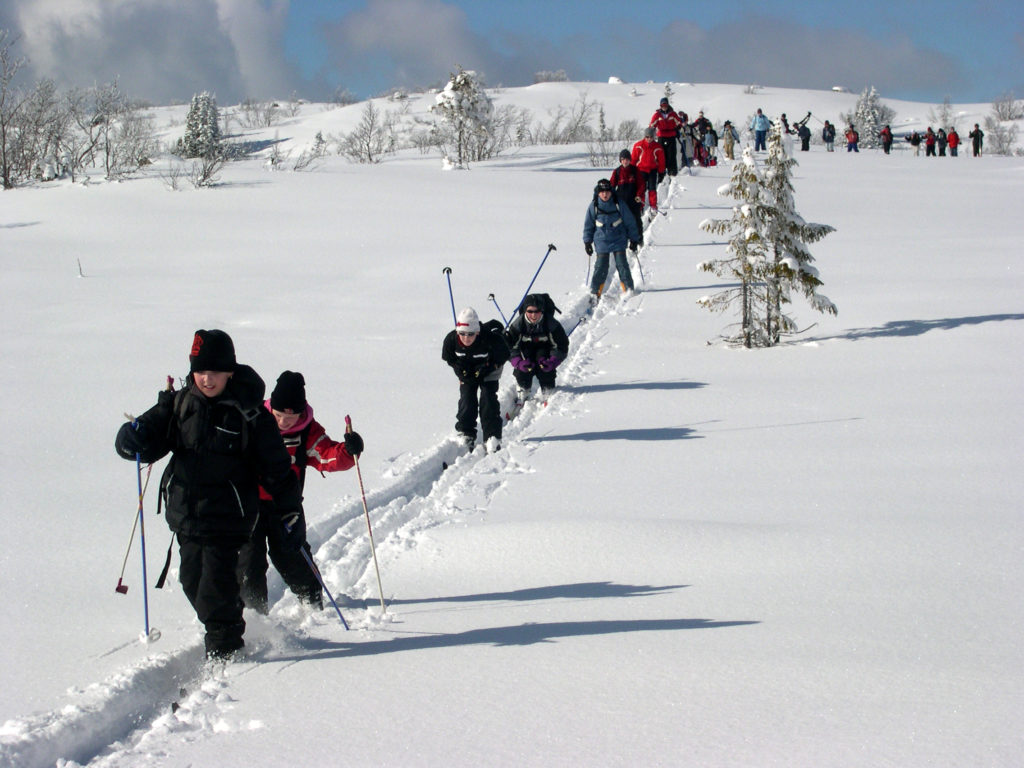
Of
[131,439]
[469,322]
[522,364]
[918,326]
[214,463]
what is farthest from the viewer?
[918,326]

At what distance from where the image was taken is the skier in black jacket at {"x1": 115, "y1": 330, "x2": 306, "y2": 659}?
145 inches

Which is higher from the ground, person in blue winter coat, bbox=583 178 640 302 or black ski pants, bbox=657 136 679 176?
black ski pants, bbox=657 136 679 176

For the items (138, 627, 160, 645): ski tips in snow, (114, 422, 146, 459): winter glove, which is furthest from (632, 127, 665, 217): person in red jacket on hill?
(114, 422, 146, 459): winter glove

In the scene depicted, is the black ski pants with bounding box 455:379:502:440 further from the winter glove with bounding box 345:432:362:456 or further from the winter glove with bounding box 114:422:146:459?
the winter glove with bounding box 114:422:146:459

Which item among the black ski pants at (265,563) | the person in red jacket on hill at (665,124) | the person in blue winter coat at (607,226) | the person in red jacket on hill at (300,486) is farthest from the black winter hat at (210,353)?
the person in red jacket on hill at (665,124)

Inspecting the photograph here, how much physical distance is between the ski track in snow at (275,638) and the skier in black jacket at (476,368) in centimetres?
18

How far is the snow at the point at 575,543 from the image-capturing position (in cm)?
321

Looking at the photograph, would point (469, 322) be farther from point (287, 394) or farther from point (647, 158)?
point (647, 158)

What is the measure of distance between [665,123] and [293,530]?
67.1ft

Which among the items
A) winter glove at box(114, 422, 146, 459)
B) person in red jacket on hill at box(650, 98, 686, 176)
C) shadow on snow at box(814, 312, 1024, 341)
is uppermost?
person in red jacket on hill at box(650, 98, 686, 176)

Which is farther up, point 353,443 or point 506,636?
point 353,443

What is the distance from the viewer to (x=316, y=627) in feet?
14.1

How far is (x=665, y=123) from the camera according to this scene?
22.7 metres

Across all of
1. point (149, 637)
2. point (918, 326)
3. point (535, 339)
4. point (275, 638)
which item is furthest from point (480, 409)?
point (918, 326)
